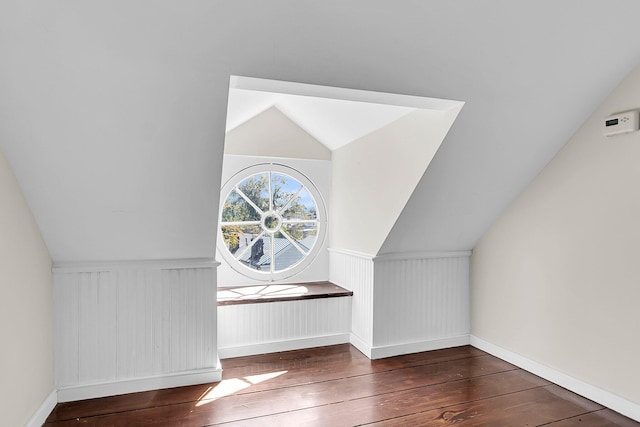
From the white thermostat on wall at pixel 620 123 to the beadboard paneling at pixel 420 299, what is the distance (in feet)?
4.78

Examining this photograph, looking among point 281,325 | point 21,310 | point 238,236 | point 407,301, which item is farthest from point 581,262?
point 21,310

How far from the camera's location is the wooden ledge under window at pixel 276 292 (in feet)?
10.1

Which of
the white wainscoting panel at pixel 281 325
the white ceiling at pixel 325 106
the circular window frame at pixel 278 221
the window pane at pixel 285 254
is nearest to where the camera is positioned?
the white ceiling at pixel 325 106

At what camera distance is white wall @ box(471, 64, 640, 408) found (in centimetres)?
221

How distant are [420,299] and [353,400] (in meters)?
1.15

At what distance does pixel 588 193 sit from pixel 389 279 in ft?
4.85

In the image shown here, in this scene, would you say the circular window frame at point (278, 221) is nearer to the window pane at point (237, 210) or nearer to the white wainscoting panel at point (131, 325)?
the window pane at point (237, 210)

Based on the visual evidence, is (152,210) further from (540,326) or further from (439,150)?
(540,326)

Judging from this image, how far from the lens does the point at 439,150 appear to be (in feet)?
7.82

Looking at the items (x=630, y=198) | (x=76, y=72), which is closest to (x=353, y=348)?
(x=630, y=198)

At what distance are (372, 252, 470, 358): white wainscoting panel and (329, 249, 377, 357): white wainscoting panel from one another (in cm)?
6

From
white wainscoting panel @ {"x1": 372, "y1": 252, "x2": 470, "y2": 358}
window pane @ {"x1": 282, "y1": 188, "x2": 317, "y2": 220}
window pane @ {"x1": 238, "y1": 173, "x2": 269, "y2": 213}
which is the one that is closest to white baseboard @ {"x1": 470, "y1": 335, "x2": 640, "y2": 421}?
white wainscoting panel @ {"x1": 372, "y1": 252, "x2": 470, "y2": 358}

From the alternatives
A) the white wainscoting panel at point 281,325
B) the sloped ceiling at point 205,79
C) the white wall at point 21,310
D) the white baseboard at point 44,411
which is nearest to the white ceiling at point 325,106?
the sloped ceiling at point 205,79

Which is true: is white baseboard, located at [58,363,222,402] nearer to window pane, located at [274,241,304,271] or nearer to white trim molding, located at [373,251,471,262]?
window pane, located at [274,241,304,271]
